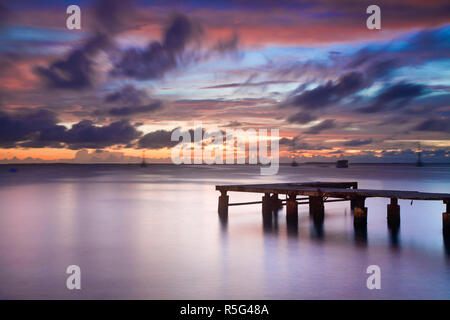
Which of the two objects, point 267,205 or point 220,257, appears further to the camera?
point 267,205

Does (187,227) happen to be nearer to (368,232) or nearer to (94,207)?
(368,232)

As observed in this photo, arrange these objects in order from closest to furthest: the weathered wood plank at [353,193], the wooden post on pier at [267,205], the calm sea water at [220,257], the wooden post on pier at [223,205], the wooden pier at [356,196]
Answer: the calm sea water at [220,257], the weathered wood plank at [353,193], the wooden pier at [356,196], the wooden post on pier at [267,205], the wooden post on pier at [223,205]

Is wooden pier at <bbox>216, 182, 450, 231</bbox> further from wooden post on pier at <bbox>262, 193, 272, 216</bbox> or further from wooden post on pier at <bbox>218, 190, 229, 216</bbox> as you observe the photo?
wooden post on pier at <bbox>218, 190, 229, 216</bbox>

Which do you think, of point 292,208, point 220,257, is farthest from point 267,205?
point 220,257

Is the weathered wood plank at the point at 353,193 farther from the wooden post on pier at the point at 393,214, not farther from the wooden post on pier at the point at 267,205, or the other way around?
the wooden post on pier at the point at 267,205

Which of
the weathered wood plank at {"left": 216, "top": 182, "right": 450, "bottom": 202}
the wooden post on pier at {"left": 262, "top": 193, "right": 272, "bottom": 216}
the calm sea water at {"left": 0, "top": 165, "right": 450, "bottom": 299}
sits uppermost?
the weathered wood plank at {"left": 216, "top": 182, "right": 450, "bottom": 202}

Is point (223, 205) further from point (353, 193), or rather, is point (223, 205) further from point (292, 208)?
point (353, 193)

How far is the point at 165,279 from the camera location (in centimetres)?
1173

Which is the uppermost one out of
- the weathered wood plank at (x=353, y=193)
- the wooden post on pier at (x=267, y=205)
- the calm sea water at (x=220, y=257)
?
the weathered wood plank at (x=353, y=193)

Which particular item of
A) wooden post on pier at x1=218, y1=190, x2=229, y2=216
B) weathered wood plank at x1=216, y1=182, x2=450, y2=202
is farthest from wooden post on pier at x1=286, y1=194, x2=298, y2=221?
wooden post on pier at x1=218, y1=190, x2=229, y2=216

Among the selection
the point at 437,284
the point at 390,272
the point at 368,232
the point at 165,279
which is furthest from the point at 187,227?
the point at 437,284

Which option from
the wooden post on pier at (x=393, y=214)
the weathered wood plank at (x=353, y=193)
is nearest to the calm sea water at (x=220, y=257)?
the wooden post on pier at (x=393, y=214)

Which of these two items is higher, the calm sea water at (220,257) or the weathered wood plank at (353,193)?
the weathered wood plank at (353,193)

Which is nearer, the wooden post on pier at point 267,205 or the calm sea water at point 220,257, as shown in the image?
the calm sea water at point 220,257
